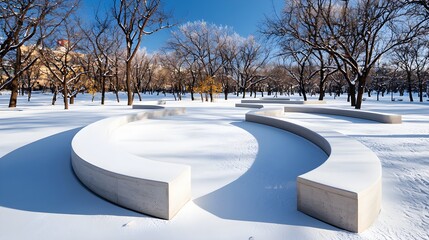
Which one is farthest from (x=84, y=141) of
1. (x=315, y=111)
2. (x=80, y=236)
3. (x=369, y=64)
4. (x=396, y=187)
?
(x=369, y=64)

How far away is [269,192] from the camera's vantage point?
134 inches

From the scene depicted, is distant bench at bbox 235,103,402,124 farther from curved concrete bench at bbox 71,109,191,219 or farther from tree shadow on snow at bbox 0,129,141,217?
tree shadow on snow at bbox 0,129,141,217

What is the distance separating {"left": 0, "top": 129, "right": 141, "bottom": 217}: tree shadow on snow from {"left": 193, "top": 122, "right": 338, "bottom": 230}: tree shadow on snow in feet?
3.39

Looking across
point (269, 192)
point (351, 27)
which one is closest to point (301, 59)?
point (351, 27)

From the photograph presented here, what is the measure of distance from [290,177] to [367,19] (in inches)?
592

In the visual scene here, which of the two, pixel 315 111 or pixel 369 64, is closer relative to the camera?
pixel 315 111

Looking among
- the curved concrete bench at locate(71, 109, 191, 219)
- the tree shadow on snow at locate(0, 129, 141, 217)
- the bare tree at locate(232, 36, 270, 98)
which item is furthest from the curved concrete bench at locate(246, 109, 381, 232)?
the bare tree at locate(232, 36, 270, 98)

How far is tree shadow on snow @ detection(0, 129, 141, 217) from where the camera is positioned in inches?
115

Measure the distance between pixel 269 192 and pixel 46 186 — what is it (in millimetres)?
3230

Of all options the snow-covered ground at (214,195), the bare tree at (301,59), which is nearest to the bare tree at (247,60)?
the bare tree at (301,59)

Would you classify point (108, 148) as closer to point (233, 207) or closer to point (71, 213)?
point (71, 213)

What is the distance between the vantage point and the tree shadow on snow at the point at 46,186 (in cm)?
291

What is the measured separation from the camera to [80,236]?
7.75 ft

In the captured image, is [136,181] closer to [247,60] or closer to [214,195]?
[214,195]
